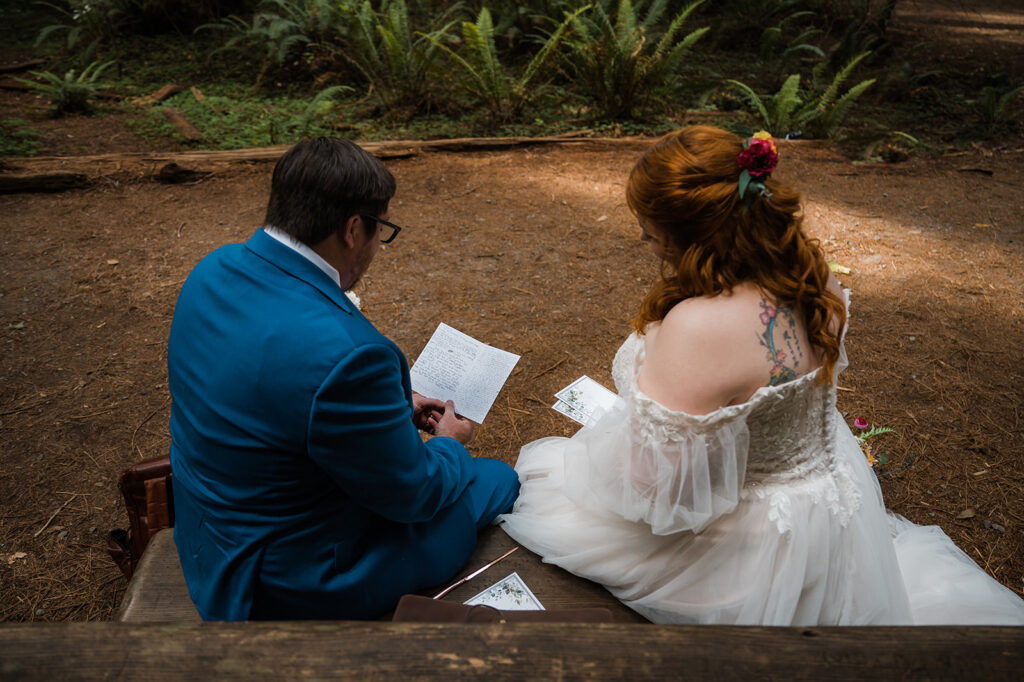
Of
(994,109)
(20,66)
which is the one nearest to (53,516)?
(994,109)

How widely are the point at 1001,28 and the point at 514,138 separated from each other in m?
10.7

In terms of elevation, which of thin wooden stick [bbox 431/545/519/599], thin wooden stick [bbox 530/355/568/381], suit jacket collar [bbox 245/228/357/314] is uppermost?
suit jacket collar [bbox 245/228/357/314]

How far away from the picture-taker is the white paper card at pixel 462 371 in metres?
2.21

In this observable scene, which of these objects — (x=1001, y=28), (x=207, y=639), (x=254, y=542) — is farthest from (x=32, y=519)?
(x=1001, y=28)

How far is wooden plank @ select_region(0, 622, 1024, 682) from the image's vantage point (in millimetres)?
853

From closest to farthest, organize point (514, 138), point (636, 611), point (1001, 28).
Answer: point (636, 611) < point (514, 138) < point (1001, 28)

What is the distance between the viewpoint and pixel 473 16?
9.08m

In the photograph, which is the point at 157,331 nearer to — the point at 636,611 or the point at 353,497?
the point at 353,497

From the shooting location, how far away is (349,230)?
1.59 metres

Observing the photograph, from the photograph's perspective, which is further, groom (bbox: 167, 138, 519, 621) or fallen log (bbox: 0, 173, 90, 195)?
fallen log (bbox: 0, 173, 90, 195)

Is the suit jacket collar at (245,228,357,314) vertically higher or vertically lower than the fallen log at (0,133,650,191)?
higher

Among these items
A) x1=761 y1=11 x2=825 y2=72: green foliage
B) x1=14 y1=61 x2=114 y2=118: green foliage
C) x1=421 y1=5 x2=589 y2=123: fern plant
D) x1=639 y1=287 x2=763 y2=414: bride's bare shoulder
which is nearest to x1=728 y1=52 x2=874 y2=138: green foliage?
x1=761 y1=11 x2=825 y2=72: green foliage

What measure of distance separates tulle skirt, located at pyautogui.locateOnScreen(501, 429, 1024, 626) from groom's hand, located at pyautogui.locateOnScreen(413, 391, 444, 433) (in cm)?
59

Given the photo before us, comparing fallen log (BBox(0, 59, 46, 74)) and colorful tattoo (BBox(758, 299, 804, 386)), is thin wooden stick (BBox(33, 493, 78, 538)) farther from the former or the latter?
fallen log (BBox(0, 59, 46, 74))
